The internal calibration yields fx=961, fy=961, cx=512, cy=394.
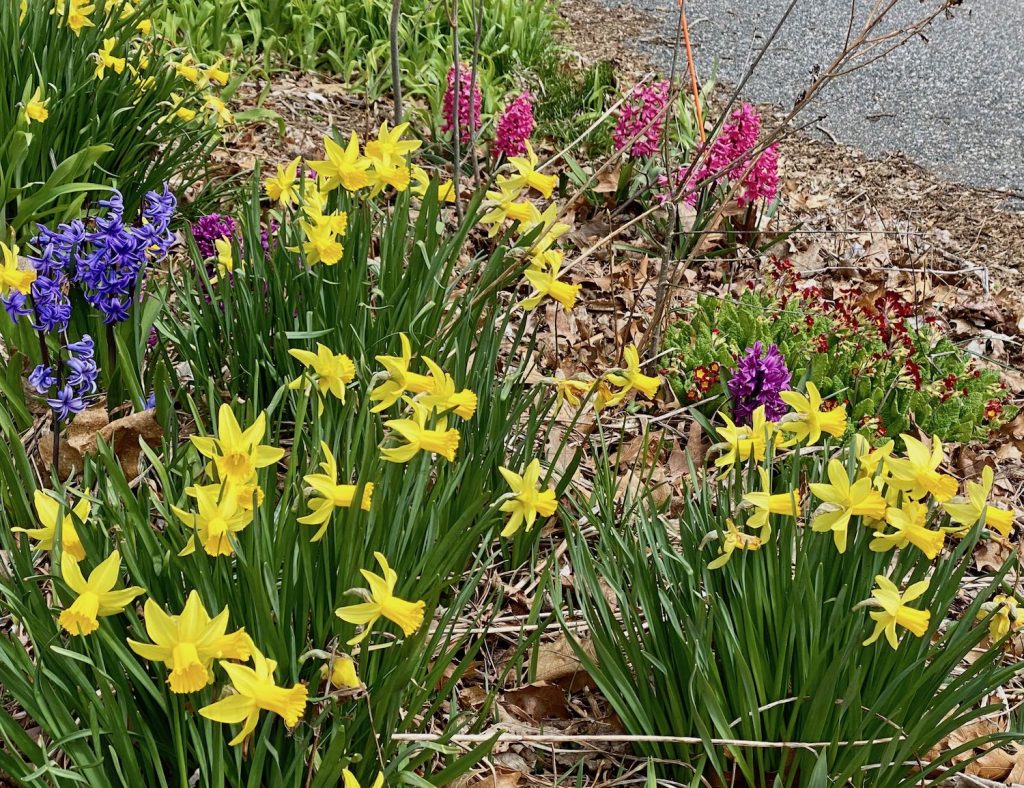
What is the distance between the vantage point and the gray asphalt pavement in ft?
16.5

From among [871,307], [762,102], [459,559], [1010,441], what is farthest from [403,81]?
[459,559]

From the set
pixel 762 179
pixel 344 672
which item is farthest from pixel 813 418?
pixel 762 179

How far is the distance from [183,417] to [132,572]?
1.11 metres

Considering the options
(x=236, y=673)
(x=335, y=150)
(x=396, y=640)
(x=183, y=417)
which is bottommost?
(x=183, y=417)

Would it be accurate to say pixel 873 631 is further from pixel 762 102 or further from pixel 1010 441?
pixel 762 102

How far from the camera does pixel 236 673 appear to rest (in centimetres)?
111

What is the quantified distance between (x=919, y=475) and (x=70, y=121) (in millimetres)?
2603

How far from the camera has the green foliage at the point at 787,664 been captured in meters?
1.44

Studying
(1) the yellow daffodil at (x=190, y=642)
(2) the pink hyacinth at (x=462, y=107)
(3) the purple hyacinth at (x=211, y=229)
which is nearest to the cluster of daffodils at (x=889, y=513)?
(1) the yellow daffodil at (x=190, y=642)

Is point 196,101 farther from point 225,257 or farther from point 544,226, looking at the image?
point 544,226

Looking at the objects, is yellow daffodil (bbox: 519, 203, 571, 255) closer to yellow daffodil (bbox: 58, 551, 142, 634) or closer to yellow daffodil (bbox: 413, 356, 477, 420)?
yellow daffodil (bbox: 413, 356, 477, 420)

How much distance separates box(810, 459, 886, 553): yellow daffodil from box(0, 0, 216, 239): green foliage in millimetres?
2113

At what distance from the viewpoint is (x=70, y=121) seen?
2891 millimetres

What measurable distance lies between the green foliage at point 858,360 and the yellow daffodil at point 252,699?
1.70 meters
